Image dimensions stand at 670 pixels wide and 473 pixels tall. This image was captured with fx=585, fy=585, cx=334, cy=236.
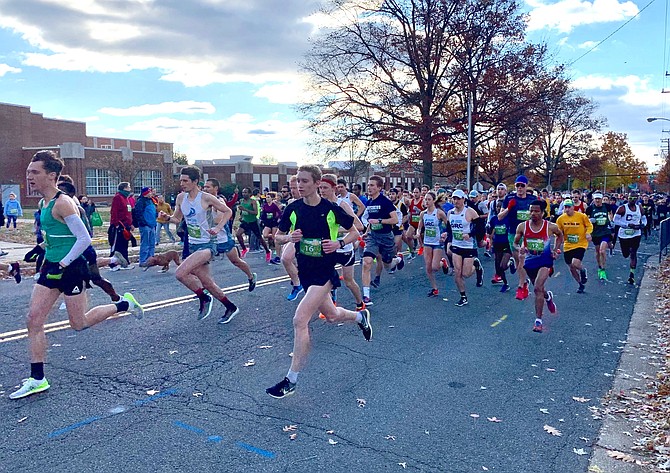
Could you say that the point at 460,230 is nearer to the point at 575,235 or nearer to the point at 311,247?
the point at 575,235

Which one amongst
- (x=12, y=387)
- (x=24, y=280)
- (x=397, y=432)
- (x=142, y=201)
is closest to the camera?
(x=397, y=432)

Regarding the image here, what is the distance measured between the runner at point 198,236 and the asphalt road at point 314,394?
43cm

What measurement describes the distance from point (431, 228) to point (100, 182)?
1724 inches

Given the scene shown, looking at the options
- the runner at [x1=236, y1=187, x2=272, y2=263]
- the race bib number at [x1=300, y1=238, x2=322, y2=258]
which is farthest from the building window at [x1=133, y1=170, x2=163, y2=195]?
the race bib number at [x1=300, y1=238, x2=322, y2=258]

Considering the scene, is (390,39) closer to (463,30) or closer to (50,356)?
(463,30)

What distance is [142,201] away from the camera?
13523 millimetres

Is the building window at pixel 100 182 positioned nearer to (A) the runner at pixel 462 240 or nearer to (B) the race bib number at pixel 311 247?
(A) the runner at pixel 462 240

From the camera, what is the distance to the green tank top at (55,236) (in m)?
5.14

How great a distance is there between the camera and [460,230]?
32.1 feet

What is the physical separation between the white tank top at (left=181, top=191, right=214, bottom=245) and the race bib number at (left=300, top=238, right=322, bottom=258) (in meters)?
2.72

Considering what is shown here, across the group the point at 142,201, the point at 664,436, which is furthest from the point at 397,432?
the point at 142,201

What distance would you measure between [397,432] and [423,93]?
29.5 meters

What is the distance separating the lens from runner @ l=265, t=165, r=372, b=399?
516 centimetres

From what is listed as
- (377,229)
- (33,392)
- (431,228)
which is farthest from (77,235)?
(431,228)
